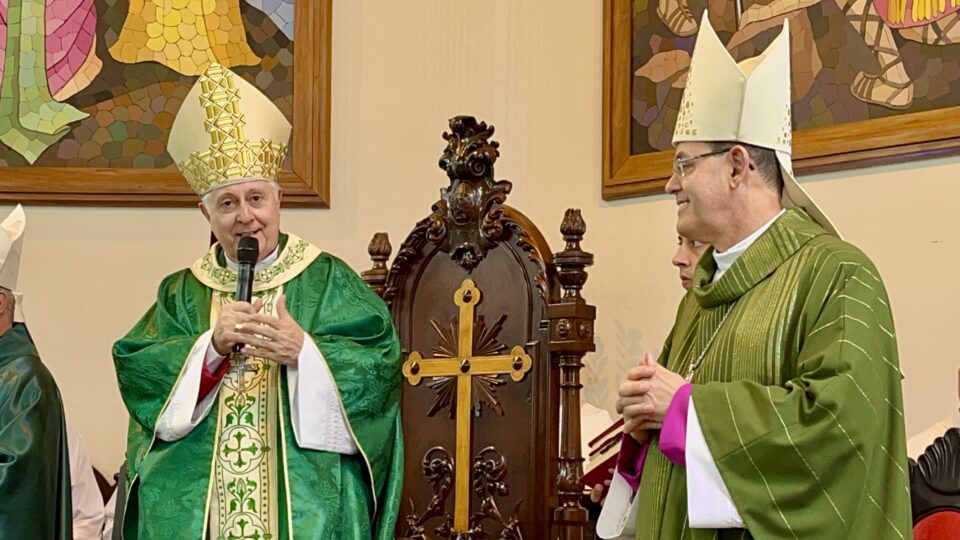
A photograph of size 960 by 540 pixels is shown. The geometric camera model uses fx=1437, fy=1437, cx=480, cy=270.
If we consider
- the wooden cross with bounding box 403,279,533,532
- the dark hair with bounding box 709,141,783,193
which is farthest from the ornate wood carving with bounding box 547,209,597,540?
the dark hair with bounding box 709,141,783,193

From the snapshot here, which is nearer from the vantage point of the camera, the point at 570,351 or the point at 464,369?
the point at 570,351

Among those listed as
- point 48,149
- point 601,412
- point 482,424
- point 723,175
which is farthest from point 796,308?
point 48,149

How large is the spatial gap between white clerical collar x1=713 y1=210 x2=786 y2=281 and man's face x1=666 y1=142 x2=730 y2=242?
0.17 feet

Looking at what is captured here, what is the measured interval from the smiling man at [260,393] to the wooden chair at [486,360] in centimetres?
79

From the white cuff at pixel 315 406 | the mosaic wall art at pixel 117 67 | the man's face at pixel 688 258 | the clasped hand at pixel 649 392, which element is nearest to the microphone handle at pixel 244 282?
the white cuff at pixel 315 406

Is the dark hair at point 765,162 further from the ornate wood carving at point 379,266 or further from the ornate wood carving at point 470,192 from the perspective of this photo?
the ornate wood carving at point 379,266

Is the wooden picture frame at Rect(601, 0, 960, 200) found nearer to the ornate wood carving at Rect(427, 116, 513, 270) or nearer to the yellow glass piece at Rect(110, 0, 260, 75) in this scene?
the ornate wood carving at Rect(427, 116, 513, 270)

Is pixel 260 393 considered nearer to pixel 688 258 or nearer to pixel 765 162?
pixel 688 258

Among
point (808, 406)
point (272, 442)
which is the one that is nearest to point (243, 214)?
point (272, 442)

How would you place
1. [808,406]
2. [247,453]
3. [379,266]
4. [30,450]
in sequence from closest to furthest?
1. [808,406]
2. [247,453]
3. [30,450]
4. [379,266]

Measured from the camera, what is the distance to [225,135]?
436cm

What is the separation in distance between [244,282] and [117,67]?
10.0 ft

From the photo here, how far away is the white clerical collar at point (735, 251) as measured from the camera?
329cm

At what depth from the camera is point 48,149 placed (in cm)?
657
